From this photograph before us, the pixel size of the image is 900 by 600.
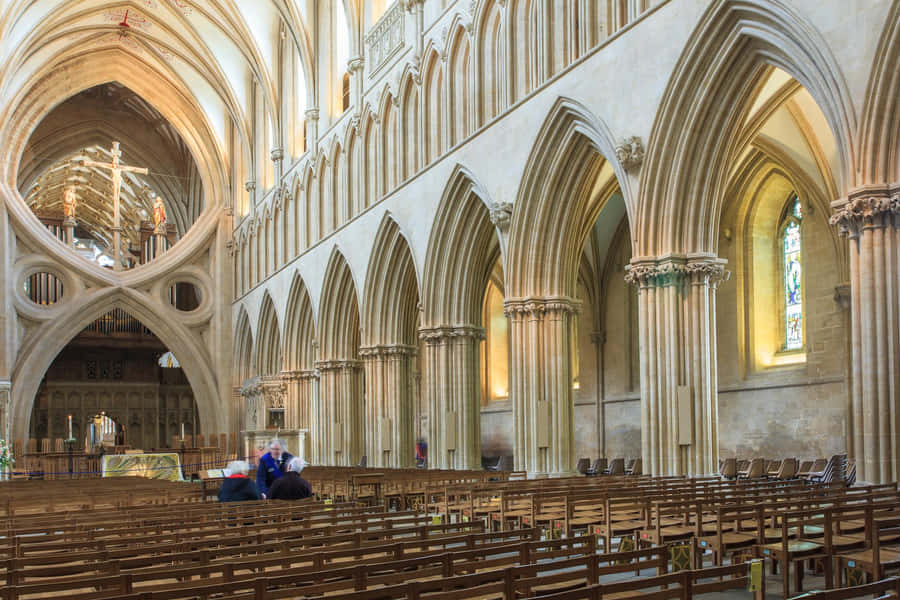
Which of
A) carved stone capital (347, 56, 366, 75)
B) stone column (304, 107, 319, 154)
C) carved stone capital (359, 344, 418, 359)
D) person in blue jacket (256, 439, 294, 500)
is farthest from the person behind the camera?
stone column (304, 107, 319, 154)

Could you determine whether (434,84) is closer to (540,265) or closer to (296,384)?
(540,265)

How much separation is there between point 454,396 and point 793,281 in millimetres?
8449

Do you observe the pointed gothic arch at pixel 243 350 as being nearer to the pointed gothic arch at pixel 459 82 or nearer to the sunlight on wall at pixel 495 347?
the sunlight on wall at pixel 495 347

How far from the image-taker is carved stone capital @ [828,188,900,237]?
35.5ft

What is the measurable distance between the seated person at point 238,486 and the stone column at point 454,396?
11.0m

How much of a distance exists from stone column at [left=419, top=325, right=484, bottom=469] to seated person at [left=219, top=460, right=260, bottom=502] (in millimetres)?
10997

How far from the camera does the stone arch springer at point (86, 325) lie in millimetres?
33562

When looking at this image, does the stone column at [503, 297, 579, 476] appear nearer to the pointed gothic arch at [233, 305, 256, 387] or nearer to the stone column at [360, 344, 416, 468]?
the stone column at [360, 344, 416, 468]

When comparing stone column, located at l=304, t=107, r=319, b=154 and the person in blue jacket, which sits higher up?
stone column, located at l=304, t=107, r=319, b=154

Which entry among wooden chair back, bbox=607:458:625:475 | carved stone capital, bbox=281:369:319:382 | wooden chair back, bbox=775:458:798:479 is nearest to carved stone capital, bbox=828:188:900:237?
wooden chair back, bbox=775:458:798:479

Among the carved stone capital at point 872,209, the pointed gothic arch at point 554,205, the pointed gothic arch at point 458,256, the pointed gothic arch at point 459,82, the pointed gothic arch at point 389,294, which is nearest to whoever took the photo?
the carved stone capital at point 872,209

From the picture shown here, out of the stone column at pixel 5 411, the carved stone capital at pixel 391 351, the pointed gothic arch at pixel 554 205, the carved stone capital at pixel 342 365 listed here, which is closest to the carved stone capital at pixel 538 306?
the pointed gothic arch at pixel 554 205

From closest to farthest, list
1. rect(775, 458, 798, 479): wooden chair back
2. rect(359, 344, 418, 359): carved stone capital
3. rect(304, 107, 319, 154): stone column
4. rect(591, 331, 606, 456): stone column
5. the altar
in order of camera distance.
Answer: rect(775, 458, 798, 479): wooden chair back, rect(359, 344, 418, 359): carved stone capital, the altar, rect(591, 331, 606, 456): stone column, rect(304, 107, 319, 154): stone column

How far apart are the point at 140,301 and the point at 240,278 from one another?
411cm
